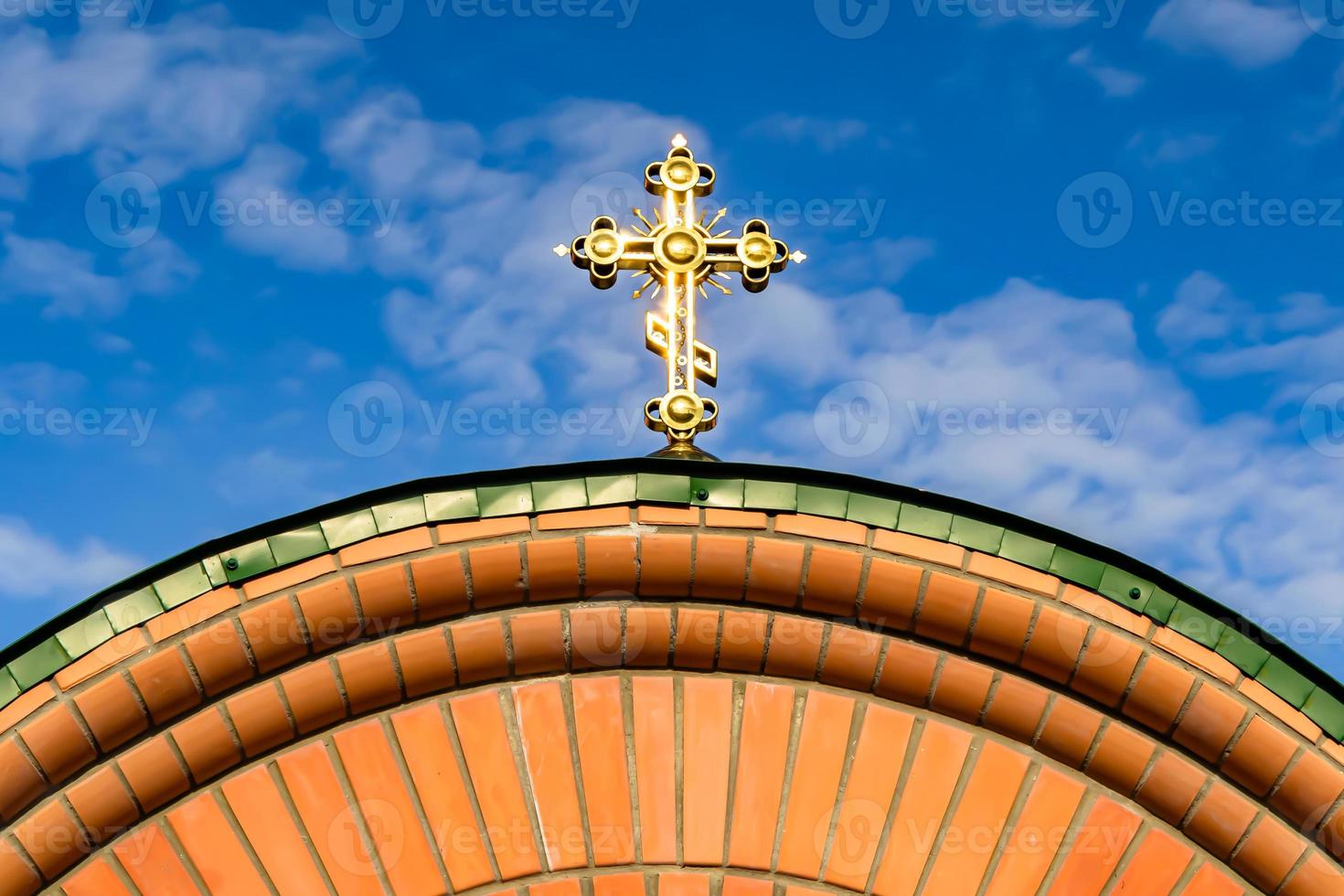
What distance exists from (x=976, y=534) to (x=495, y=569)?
1.52 metres

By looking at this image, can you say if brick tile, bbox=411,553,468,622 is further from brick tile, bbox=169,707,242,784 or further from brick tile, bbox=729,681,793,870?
brick tile, bbox=729,681,793,870

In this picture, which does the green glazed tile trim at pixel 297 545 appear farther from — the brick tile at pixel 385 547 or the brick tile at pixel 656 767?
the brick tile at pixel 656 767

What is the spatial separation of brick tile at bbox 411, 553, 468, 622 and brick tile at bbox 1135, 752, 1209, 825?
86.8 inches

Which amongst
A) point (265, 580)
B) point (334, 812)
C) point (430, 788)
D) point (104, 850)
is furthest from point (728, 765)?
point (104, 850)

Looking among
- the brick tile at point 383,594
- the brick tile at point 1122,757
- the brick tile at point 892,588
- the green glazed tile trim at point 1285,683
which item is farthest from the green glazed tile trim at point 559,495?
the green glazed tile trim at point 1285,683

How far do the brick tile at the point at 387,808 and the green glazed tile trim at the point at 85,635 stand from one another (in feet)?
2.50

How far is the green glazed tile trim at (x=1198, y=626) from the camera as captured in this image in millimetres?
4094

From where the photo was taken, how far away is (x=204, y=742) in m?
4.04

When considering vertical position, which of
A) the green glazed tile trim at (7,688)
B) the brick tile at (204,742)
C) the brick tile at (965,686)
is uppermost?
the brick tile at (965,686)

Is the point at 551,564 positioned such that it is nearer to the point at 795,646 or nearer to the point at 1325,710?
the point at 795,646

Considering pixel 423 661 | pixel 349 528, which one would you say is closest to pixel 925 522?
pixel 423 661

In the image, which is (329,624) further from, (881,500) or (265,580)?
(881,500)

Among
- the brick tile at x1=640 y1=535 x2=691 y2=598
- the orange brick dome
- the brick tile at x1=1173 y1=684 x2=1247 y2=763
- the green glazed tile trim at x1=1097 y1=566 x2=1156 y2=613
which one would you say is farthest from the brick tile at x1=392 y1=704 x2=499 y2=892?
the brick tile at x1=1173 y1=684 x2=1247 y2=763

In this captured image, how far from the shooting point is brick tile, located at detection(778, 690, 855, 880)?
4004mm
